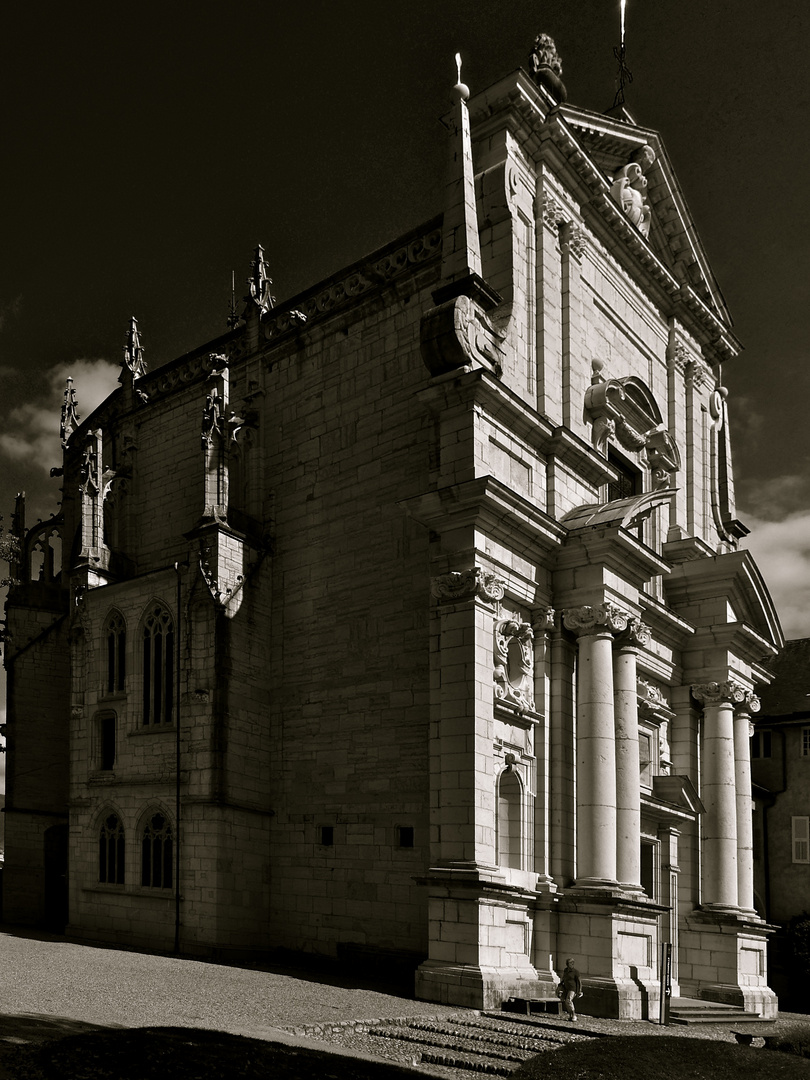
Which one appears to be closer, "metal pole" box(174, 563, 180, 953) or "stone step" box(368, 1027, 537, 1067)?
"stone step" box(368, 1027, 537, 1067)

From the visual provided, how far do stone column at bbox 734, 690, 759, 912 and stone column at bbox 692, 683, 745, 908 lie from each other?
0.97ft

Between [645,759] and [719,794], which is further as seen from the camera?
[719,794]

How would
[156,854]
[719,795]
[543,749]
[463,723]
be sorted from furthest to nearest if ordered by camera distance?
[719,795] → [156,854] → [543,749] → [463,723]

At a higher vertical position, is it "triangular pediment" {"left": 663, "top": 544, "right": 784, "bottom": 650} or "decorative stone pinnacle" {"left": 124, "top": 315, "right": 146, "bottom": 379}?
"decorative stone pinnacle" {"left": 124, "top": 315, "right": 146, "bottom": 379}

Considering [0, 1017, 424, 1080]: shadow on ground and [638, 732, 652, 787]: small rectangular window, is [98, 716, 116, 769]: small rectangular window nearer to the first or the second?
[638, 732, 652, 787]: small rectangular window

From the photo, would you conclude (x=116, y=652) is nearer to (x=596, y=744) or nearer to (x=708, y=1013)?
(x=596, y=744)

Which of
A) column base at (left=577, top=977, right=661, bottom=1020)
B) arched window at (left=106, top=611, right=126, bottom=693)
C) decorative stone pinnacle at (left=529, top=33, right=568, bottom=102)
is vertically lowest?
column base at (left=577, top=977, right=661, bottom=1020)

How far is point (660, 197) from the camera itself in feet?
97.6

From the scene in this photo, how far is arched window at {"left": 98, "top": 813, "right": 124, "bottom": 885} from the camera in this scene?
83.4 feet

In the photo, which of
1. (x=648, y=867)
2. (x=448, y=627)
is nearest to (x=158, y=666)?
(x=448, y=627)

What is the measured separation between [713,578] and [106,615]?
46.5 feet

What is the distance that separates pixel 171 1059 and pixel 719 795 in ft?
60.4

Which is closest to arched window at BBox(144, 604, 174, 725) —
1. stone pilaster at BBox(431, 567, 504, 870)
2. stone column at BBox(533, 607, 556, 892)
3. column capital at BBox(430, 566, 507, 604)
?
stone pilaster at BBox(431, 567, 504, 870)

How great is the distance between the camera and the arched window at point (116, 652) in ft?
87.7
